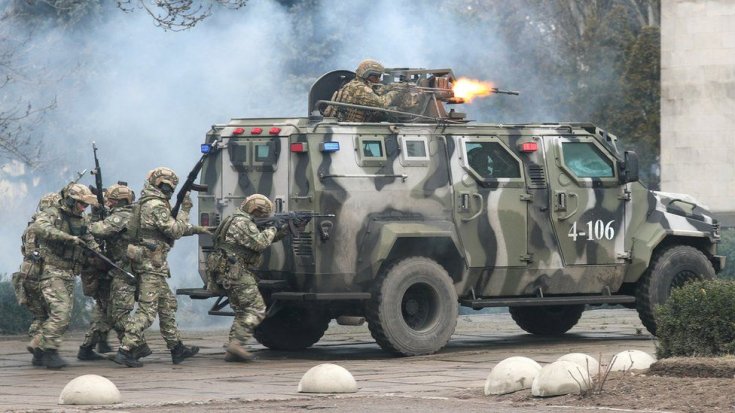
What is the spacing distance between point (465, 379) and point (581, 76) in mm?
33587

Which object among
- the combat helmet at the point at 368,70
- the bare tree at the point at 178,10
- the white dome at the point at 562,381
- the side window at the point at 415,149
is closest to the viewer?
the white dome at the point at 562,381

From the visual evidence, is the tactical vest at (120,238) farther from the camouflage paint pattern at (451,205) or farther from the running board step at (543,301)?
the running board step at (543,301)

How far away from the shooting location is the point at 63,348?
17547mm

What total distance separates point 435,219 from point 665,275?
265 centimetres

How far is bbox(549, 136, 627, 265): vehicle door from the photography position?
55.0 ft

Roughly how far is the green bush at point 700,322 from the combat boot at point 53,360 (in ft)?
17.5

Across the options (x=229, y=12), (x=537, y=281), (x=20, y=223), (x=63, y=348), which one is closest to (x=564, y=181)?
(x=537, y=281)

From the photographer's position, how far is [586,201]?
16.9 meters

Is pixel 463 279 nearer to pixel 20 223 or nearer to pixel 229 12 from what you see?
pixel 229 12

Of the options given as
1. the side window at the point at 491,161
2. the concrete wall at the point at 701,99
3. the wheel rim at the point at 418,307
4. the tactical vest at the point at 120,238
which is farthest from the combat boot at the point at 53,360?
the concrete wall at the point at 701,99

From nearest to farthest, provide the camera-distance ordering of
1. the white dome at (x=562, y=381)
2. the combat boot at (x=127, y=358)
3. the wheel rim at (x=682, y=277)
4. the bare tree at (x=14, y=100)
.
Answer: the white dome at (x=562, y=381) → the combat boot at (x=127, y=358) → the wheel rim at (x=682, y=277) → the bare tree at (x=14, y=100)

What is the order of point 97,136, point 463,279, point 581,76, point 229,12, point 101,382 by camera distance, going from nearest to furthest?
point 101,382 → point 463,279 → point 229,12 → point 97,136 → point 581,76

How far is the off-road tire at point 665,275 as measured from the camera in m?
17.1

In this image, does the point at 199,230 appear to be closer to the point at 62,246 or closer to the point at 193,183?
the point at 193,183
